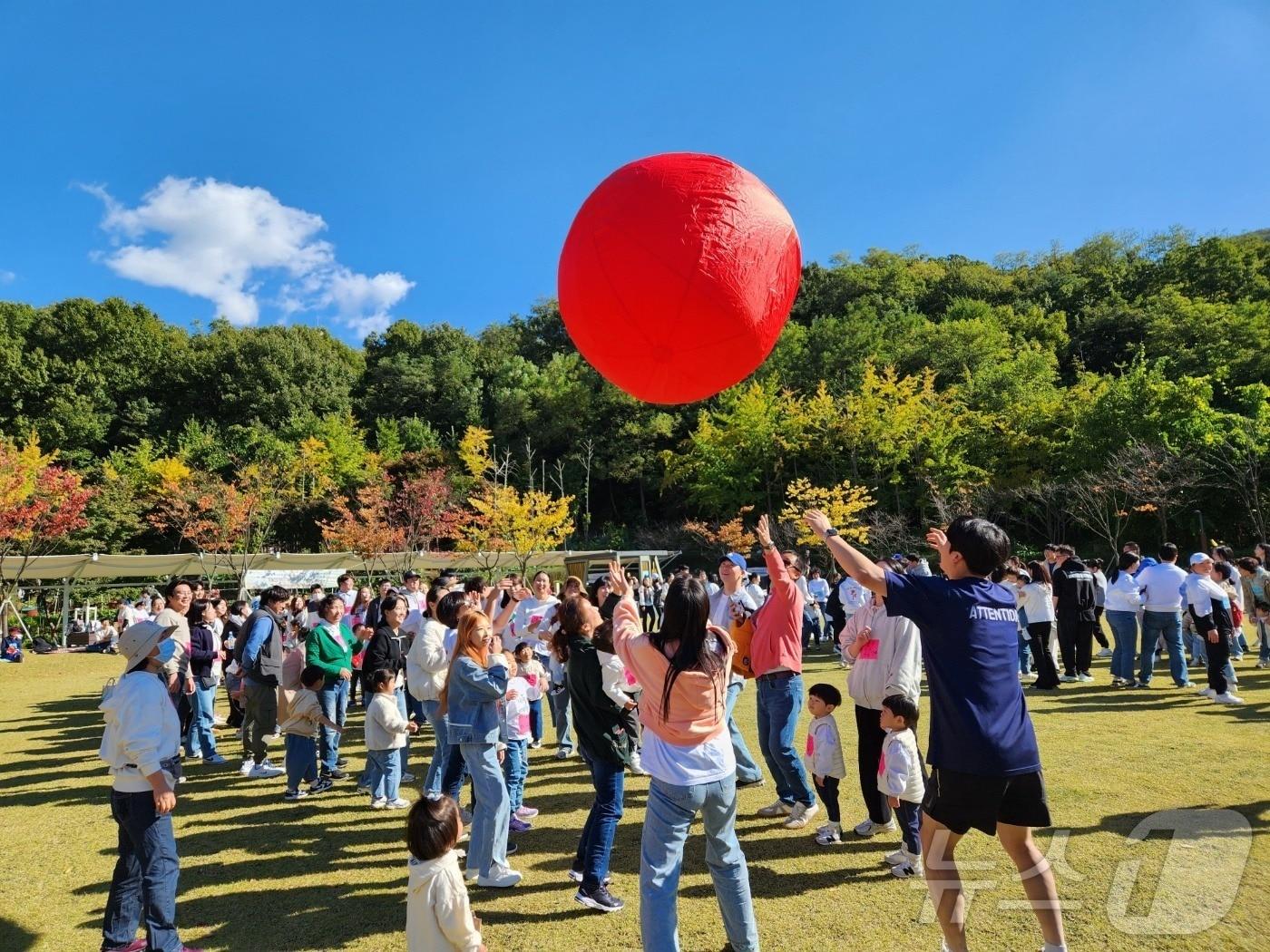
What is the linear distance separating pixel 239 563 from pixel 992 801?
27.2 metres

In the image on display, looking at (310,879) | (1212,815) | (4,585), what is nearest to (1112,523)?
(1212,815)

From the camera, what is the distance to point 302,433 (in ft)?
141

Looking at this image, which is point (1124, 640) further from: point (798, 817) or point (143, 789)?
point (143, 789)

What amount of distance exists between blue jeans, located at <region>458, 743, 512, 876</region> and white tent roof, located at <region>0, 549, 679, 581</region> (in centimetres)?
1222

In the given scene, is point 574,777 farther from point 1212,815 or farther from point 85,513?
point 85,513

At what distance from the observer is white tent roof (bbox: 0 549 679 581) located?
839 inches

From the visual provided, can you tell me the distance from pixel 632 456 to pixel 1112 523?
2476 cm

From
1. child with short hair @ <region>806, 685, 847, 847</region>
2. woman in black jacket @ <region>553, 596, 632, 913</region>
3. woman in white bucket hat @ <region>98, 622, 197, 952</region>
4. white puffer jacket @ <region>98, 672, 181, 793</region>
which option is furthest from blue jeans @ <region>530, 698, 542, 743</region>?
white puffer jacket @ <region>98, 672, 181, 793</region>

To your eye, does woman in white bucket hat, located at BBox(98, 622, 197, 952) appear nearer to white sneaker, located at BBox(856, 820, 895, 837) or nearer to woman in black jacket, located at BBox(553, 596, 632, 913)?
woman in black jacket, located at BBox(553, 596, 632, 913)

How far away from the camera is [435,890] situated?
2775 millimetres

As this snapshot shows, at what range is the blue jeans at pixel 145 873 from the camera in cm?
359

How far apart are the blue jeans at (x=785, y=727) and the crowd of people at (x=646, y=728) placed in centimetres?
1

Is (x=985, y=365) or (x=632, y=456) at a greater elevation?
(x=985, y=365)

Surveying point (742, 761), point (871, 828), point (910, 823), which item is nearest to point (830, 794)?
point (871, 828)
